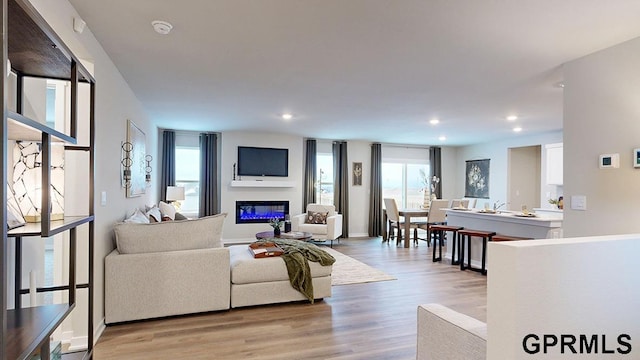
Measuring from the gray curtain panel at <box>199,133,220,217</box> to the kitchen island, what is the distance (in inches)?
190

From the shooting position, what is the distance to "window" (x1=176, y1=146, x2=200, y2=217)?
7.39 m

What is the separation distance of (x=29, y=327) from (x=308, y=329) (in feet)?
6.97

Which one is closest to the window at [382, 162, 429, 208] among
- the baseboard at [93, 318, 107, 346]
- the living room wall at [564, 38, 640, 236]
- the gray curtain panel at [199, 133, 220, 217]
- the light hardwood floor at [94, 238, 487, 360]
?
the gray curtain panel at [199, 133, 220, 217]

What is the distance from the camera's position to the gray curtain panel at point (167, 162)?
23.1 ft

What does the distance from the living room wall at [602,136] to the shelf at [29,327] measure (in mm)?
3632

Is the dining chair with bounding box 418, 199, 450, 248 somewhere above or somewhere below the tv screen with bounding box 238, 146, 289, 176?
below

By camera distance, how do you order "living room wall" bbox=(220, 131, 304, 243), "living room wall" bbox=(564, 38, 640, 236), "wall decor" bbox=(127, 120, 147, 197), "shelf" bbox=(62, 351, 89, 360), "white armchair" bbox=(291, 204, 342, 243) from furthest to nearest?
"living room wall" bbox=(220, 131, 304, 243)
"white armchair" bbox=(291, 204, 342, 243)
"wall decor" bbox=(127, 120, 147, 197)
"living room wall" bbox=(564, 38, 640, 236)
"shelf" bbox=(62, 351, 89, 360)

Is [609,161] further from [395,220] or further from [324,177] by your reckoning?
[324,177]

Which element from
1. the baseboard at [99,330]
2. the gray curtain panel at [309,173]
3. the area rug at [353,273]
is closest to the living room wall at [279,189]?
the gray curtain panel at [309,173]

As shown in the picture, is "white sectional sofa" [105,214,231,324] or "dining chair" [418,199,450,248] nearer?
"white sectional sofa" [105,214,231,324]

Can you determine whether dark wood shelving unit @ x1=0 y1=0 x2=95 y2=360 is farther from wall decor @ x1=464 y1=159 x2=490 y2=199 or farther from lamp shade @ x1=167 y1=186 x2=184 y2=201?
wall decor @ x1=464 y1=159 x2=490 y2=199

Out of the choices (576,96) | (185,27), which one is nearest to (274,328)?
(185,27)

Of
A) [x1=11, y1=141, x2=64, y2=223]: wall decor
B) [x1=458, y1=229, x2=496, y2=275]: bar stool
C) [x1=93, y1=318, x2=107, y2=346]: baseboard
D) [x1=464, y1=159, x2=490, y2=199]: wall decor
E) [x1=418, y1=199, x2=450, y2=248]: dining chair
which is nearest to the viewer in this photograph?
[x1=11, y1=141, x2=64, y2=223]: wall decor

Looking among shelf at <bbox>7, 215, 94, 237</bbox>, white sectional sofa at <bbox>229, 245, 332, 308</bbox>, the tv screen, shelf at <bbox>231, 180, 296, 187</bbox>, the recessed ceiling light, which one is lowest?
white sectional sofa at <bbox>229, 245, 332, 308</bbox>
